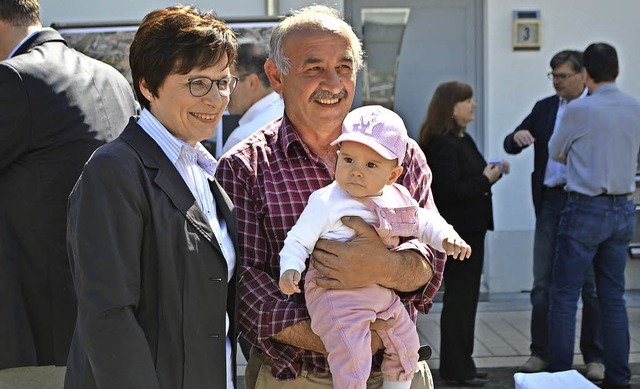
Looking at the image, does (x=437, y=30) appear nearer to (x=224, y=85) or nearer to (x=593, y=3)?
(x=593, y=3)

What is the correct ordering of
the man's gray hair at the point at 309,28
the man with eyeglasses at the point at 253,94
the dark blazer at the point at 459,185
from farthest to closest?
1. the dark blazer at the point at 459,185
2. the man with eyeglasses at the point at 253,94
3. the man's gray hair at the point at 309,28

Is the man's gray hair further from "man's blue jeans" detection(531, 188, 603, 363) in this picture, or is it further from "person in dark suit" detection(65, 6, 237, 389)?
"man's blue jeans" detection(531, 188, 603, 363)

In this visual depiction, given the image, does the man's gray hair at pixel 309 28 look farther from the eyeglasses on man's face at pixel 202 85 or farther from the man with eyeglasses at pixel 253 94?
the man with eyeglasses at pixel 253 94

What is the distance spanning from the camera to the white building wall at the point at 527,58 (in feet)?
26.3

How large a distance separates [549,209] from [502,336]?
1.34 m

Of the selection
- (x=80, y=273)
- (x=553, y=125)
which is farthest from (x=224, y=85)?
(x=553, y=125)

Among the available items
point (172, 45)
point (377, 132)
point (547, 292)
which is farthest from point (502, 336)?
point (172, 45)

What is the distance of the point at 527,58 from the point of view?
8.05 m

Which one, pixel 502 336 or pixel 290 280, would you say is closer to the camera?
pixel 290 280

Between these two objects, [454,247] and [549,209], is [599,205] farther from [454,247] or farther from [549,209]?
[454,247]

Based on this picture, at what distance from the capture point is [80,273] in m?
2.23

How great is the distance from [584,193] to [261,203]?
3.46 meters

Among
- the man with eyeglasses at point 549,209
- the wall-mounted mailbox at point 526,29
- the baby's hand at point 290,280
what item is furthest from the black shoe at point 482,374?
the baby's hand at point 290,280

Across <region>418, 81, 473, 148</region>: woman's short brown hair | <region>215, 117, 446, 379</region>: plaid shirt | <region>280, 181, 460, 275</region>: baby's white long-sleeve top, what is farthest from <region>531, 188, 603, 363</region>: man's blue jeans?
<region>280, 181, 460, 275</region>: baby's white long-sleeve top
